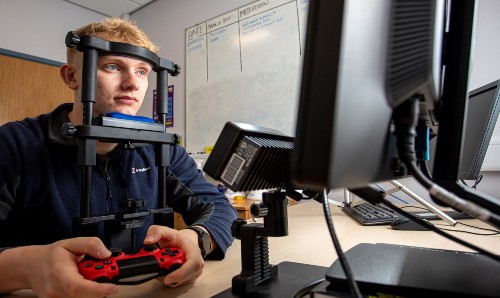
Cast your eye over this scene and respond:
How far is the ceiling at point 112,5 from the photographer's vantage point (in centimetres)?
308

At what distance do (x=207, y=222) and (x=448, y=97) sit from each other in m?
0.56

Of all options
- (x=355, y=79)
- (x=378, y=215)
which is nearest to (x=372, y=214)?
(x=378, y=215)

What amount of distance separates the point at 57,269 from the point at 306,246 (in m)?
0.49

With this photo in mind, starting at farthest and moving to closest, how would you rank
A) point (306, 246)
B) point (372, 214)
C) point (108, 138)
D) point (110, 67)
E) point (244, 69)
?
1. point (244, 69)
2. point (372, 214)
3. point (110, 67)
4. point (306, 246)
5. point (108, 138)

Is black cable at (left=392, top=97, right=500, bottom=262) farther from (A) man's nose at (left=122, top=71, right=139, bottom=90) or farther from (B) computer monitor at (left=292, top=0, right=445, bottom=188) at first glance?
(A) man's nose at (left=122, top=71, right=139, bottom=90)

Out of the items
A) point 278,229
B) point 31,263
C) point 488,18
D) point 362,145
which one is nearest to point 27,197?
point 31,263

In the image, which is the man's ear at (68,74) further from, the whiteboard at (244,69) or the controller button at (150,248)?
the whiteboard at (244,69)

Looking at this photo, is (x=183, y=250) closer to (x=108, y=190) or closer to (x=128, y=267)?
(x=128, y=267)

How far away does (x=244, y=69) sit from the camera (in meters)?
2.52

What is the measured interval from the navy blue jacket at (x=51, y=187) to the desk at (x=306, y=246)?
0.34 feet

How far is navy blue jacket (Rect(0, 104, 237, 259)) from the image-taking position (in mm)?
765

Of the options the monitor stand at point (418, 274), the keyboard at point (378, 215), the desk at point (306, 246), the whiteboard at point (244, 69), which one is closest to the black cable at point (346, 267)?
the monitor stand at point (418, 274)

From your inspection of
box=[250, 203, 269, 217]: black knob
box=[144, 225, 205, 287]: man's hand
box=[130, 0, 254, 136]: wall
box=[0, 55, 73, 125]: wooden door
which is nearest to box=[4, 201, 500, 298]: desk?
box=[144, 225, 205, 287]: man's hand

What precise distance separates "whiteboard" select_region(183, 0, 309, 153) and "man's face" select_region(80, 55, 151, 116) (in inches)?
48.2
